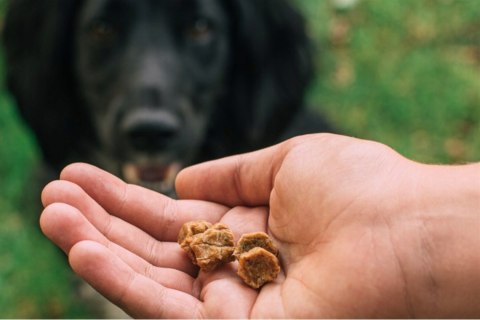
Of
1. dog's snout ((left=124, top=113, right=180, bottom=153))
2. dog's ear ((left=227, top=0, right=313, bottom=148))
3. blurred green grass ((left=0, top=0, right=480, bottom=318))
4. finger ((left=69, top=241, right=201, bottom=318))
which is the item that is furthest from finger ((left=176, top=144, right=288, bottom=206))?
blurred green grass ((left=0, top=0, right=480, bottom=318))

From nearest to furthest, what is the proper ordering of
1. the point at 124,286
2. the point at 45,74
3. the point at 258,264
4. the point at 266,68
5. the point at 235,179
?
the point at 124,286 → the point at 258,264 → the point at 235,179 → the point at 45,74 → the point at 266,68

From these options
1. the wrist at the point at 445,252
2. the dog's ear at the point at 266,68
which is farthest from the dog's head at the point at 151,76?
the wrist at the point at 445,252

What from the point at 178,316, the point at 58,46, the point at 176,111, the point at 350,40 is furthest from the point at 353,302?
the point at 350,40

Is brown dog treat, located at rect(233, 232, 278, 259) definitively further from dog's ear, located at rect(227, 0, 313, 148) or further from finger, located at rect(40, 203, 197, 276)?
dog's ear, located at rect(227, 0, 313, 148)

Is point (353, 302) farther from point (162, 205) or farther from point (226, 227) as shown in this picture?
point (162, 205)

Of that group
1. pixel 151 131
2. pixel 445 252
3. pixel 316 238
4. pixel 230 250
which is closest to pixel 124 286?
pixel 230 250

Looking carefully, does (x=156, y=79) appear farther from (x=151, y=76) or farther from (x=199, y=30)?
(x=199, y=30)

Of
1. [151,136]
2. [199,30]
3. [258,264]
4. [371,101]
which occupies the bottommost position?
[371,101]

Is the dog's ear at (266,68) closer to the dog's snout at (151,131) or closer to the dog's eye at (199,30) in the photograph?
the dog's eye at (199,30)
